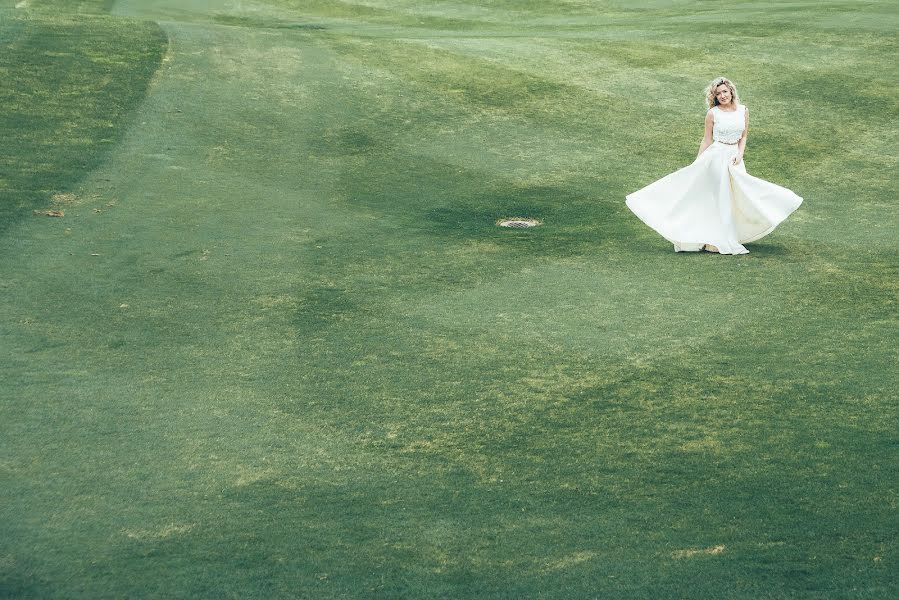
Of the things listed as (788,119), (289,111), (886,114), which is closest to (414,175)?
(289,111)

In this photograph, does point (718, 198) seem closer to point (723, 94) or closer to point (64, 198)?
point (723, 94)

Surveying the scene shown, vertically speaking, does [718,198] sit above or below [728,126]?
below

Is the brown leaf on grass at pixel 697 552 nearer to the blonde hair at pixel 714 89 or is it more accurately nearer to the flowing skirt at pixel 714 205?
the flowing skirt at pixel 714 205

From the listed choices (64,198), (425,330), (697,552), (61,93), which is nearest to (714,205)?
(425,330)

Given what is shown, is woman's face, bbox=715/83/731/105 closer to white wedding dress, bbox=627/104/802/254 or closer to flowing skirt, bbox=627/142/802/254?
white wedding dress, bbox=627/104/802/254

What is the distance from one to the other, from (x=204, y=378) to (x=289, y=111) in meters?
6.67

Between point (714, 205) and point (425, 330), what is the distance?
3.45 m

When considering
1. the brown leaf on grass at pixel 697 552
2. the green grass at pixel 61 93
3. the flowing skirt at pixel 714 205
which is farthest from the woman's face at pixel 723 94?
the green grass at pixel 61 93

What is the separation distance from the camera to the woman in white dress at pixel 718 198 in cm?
924

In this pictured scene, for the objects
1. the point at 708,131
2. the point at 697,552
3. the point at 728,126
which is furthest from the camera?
the point at 708,131

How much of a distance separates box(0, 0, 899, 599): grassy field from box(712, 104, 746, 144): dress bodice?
1.04 m

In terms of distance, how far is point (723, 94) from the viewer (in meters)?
9.59

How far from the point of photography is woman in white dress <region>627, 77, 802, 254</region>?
9242 millimetres

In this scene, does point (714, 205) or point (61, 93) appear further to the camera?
point (61, 93)
